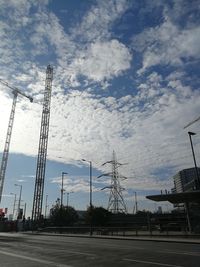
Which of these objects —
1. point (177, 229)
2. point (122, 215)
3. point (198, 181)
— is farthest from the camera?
point (122, 215)

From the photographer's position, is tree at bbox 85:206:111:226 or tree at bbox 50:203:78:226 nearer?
tree at bbox 85:206:111:226

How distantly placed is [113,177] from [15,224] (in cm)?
3436

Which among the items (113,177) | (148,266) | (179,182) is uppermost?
(179,182)

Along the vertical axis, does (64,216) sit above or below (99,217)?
above

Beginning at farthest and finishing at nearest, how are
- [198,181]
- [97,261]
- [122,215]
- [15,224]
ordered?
1. [122,215]
2. [15,224]
3. [198,181]
4. [97,261]

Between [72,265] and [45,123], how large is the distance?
264 feet

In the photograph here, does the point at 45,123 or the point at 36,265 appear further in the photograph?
the point at 45,123

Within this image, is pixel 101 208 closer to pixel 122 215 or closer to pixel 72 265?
pixel 122 215

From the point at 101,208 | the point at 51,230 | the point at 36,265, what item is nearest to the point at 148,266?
the point at 36,265

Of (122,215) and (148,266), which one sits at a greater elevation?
(122,215)

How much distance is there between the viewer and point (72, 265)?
36.1ft

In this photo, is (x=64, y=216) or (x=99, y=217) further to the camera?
(x=64, y=216)

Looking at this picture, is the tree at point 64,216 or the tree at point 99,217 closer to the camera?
the tree at point 99,217

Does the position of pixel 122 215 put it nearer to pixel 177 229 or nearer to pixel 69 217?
pixel 69 217
